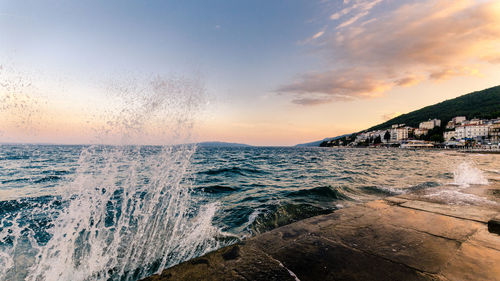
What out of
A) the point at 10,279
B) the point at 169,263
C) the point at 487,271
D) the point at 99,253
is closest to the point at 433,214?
the point at 487,271

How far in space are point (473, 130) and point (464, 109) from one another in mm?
48531

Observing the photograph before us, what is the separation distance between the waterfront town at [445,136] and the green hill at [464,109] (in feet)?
18.2

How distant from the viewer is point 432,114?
153 metres

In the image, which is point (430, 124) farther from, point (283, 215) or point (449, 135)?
point (283, 215)

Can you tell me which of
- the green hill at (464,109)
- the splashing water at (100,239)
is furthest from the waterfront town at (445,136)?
the splashing water at (100,239)

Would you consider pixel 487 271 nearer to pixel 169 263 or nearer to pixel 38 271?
pixel 169 263

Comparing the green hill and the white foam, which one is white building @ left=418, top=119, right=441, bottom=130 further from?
the white foam

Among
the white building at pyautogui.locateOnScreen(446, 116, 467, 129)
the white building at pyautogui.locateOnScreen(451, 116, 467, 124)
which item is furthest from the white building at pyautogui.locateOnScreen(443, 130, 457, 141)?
the white building at pyautogui.locateOnScreen(451, 116, 467, 124)

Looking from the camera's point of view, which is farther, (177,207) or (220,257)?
(177,207)

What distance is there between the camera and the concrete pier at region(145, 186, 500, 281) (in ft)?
7.18

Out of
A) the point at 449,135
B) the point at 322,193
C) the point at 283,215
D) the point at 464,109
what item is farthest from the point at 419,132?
the point at 283,215

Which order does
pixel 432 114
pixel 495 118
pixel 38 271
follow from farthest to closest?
1. pixel 432 114
2. pixel 495 118
3. pixel 38 271

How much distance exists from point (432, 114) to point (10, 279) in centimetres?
20221

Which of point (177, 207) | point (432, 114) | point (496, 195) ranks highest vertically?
point (432, 114)
